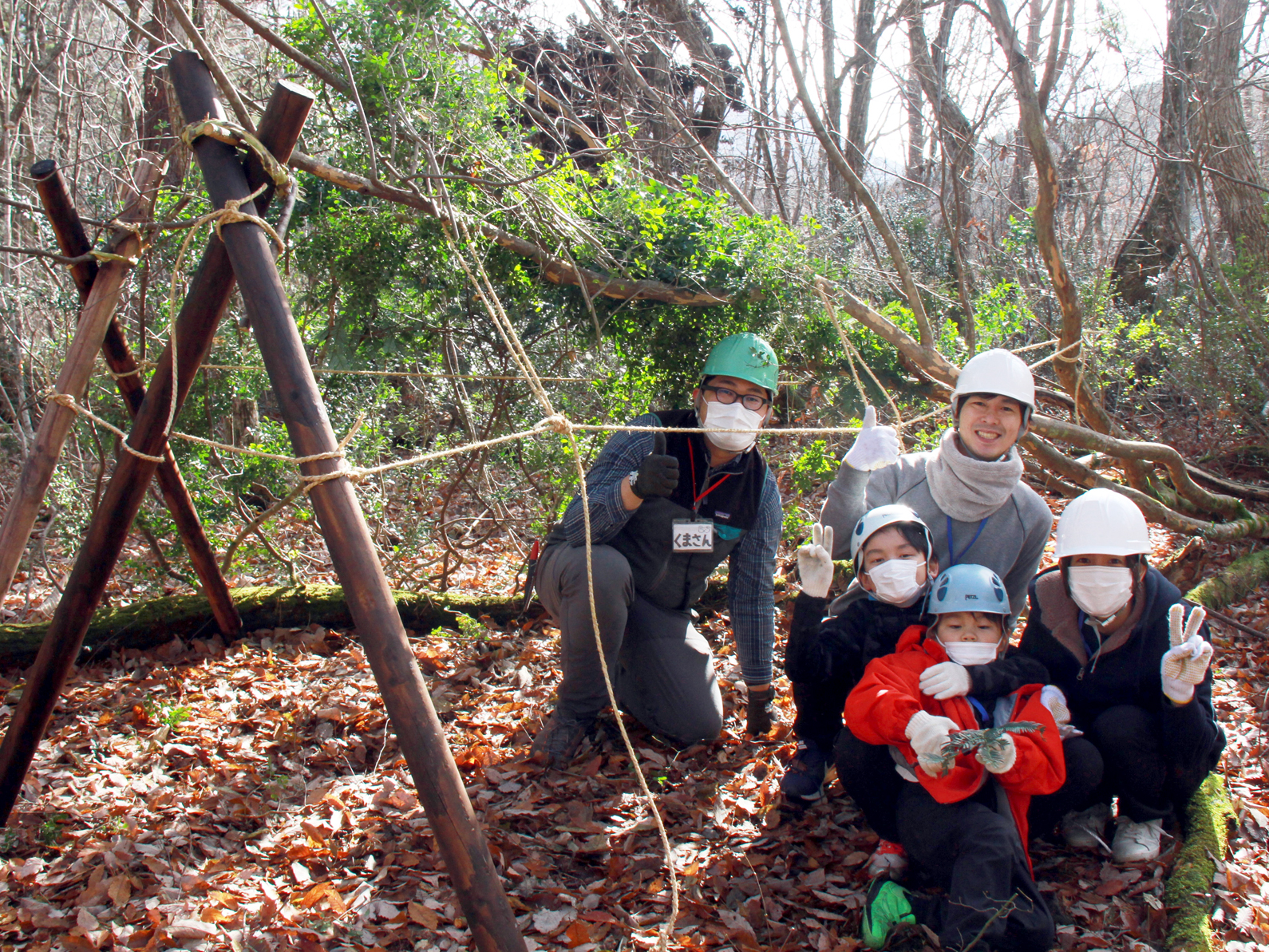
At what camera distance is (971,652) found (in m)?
2.39

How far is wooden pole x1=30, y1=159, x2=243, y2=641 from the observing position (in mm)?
2682

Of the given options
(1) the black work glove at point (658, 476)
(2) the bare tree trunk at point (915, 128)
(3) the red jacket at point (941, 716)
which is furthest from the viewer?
(2) the bare tree trunk at point (915, 128)

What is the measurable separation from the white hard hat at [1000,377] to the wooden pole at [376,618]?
2061mm

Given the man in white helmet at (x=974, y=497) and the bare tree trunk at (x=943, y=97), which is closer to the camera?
the man in white helmet at (x=974, y=497)

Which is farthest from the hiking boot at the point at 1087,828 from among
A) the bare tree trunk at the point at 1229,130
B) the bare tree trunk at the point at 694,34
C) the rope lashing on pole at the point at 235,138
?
the bare tree trunk at the point at 694,34

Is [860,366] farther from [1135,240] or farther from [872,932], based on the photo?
[1135,240]

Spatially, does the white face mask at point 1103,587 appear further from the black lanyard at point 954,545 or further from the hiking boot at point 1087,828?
the hiking boot at point 1087,828

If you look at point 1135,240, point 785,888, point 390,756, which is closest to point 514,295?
point 390,756

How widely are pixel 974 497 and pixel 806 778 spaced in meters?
1.12

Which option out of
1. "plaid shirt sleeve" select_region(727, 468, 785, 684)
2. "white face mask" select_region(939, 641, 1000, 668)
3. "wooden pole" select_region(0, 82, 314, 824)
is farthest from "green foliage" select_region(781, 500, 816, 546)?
"wooden pole" select_region(0, 82, 314, 824)

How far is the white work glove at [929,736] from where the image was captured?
2.19 meters

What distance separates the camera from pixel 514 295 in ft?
13.3

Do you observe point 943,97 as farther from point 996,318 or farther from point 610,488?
point 610,488

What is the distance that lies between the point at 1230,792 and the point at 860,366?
2.50m
